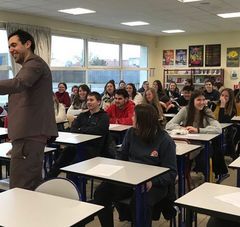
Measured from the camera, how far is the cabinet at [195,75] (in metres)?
11.6

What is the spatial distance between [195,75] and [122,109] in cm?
733

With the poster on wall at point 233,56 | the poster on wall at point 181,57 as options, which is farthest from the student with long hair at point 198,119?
the poster on wall at point 181,57

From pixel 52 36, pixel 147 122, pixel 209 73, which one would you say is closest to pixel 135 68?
pixel 209 73

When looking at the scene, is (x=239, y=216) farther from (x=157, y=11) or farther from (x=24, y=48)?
(x=157, y=11)

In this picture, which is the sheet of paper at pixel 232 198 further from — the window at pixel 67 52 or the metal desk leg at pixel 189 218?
the window at pixel 67 52

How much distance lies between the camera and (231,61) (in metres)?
11.4

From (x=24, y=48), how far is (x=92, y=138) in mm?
1590

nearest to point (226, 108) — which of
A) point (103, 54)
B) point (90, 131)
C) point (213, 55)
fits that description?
point (90, 131)

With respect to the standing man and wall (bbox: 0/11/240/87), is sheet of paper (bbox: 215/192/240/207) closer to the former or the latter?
the standing man

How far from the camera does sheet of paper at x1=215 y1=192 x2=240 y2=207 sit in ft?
6.14

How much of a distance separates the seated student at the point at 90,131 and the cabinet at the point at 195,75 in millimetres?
7792

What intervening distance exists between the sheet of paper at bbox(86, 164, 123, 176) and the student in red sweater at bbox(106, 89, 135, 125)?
8.14ft

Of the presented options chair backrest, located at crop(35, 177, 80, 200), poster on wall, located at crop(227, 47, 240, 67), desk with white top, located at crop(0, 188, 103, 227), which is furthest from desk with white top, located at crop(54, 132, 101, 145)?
poster on wall, located at crop(227, 47, 240, 67)

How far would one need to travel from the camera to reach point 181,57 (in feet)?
40.6
